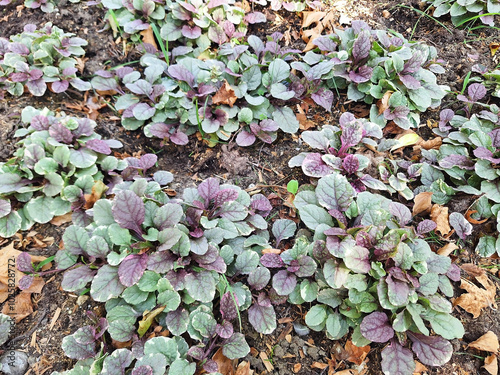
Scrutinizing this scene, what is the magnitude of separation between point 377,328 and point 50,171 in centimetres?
226

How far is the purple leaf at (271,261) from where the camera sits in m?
2.14

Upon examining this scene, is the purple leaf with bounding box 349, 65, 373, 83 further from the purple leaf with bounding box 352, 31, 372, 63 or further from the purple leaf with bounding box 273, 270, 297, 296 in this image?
the purple leaf with bounding box 273, 270, 297, 296

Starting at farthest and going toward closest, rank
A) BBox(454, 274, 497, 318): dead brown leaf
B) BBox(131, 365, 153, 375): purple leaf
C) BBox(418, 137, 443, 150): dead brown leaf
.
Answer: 1. BBox(418, 137, 443, 150): dead brown leaf
2. BBox(454, 274, 497, 318): dead brown leaf
3. BBox(131, 365, 153, 375): purple leaf

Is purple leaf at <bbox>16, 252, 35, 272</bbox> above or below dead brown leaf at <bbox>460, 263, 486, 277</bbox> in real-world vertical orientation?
above

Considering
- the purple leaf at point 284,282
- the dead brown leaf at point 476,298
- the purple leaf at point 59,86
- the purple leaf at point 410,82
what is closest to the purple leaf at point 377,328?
the purple leaf at point 284,282

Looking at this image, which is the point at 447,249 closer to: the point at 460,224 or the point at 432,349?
the point at 460,224

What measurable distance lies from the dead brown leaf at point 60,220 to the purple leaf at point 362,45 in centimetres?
253

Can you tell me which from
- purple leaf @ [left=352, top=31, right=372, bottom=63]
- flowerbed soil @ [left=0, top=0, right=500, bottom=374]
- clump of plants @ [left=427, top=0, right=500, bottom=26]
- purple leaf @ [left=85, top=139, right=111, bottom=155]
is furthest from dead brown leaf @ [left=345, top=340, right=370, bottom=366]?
clump of plants @ [left=427, top=0, right=500, bottom=26]

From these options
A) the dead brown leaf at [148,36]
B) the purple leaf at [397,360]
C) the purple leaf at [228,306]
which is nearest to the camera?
the purple leaf at [397,360]

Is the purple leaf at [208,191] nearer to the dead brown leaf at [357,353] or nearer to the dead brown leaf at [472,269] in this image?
the dead brown leaf at [357,353]

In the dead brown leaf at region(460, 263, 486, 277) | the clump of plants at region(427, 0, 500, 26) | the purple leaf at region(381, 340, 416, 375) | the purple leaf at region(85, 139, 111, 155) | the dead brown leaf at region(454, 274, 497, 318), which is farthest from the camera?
the clump of plants at region(427, 0, 500, 26)

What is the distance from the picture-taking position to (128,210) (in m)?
2.06

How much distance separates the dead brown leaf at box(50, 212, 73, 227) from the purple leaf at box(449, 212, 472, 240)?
2560mm

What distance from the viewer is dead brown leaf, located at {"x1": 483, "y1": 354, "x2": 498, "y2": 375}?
76.0 inches
